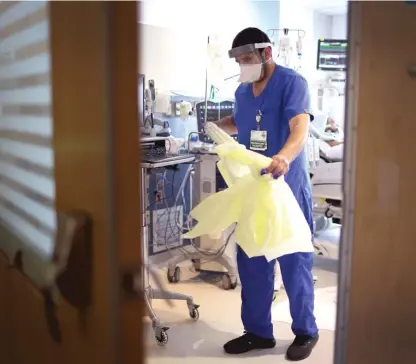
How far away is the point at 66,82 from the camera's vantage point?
98 centimetres

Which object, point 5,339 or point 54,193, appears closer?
point 54,193

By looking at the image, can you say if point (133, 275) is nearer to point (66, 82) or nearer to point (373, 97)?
point (66, 82)

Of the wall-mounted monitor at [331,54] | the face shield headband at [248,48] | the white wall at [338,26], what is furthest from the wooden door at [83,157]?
the white wall at [338,26]

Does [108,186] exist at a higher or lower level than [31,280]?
higher

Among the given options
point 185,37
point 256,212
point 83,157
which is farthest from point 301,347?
point 185,37

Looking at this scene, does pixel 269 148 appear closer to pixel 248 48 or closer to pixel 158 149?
pixel 248 48

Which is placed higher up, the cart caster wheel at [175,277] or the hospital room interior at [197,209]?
the hospital room interior at [197,209]

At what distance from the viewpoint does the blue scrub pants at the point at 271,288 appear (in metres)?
2.45

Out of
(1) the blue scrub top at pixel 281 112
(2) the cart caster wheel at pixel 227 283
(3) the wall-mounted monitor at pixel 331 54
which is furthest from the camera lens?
(3) the wall-mounted monitor at pixel 331 54

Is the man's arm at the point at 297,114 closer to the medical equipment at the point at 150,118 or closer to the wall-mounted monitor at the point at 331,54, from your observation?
the medical equipment at the point at 150,118

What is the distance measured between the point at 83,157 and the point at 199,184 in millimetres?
2629

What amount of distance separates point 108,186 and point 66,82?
23 cm

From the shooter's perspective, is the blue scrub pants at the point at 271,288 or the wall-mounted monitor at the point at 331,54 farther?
the wall-mounted monitor at the point at 331,54

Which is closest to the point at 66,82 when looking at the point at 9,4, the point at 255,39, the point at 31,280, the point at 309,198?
the point at 9,4
